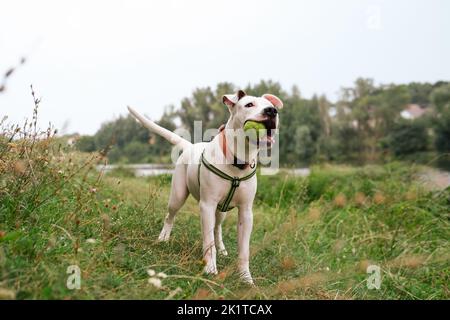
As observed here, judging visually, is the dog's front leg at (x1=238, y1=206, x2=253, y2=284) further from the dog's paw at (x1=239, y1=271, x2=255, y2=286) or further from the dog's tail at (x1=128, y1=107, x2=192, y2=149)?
the dog's tail at (x1=128, y1=107, x2=192, y2=149)

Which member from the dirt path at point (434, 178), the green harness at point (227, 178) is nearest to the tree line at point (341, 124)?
the dirt path at point (434, 178)

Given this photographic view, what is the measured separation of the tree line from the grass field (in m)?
7.11

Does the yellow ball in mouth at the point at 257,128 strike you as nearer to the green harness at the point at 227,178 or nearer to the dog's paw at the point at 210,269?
the green harness at the point at 227,178

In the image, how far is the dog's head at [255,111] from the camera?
10.6 ft

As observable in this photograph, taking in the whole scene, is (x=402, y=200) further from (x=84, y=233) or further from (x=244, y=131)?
(x=84, y=233)

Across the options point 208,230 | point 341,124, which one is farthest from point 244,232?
point 341,124

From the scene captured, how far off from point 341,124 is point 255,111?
29.5 metres

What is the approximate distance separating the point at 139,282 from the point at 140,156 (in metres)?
14.1

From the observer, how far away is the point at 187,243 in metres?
4.27

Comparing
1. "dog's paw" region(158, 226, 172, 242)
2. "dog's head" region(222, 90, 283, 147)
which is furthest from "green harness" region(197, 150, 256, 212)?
"dog's paw" region(158, 226, 172, 242)

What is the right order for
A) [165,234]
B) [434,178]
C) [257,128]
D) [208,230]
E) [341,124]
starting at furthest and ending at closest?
1. [341,124]
2. [434,178]
3. [165,234]
4. [208,230]
5. [257,128]

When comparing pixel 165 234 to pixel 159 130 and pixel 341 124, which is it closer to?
pixel 159 130
